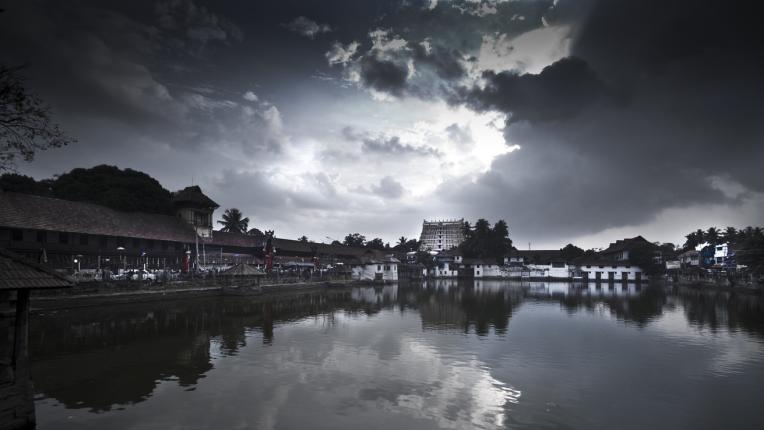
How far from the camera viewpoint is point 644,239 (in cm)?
8081

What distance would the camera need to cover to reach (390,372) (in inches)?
581

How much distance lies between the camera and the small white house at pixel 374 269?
7306cm

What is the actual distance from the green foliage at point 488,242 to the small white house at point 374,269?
26.0m

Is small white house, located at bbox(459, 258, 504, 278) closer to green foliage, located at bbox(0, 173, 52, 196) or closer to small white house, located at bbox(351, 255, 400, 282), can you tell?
small white house, located at bbox(351, 255, 400, 282)

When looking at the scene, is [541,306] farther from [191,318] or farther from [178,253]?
[178,253]

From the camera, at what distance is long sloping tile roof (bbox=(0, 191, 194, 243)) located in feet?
107

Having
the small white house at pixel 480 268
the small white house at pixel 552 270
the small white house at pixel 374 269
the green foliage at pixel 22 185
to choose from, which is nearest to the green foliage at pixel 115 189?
the green foliage at pixel 22 185

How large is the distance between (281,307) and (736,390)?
28510 millimetres

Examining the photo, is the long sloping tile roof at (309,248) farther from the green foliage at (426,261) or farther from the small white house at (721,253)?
the small white house at (721,253)

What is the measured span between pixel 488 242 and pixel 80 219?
246ft

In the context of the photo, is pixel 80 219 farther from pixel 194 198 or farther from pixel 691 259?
pixel 691 259

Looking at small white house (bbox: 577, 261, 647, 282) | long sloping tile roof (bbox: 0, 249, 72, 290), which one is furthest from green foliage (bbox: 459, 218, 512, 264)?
long sloping tile roof (bbox: 0, 249, 72, 290)

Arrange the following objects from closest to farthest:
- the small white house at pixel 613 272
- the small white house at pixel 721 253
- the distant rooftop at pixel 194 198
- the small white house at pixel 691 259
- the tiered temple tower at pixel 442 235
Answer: the distant rooftop at pixel 194 198 < the small white house at pixel 721 253 < the small white house at pixel 613 272 < the small white house at pixel 691 259 < the tiered temple tower at pixel 442 235

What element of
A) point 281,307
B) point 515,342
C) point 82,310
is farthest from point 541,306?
point 82,310
